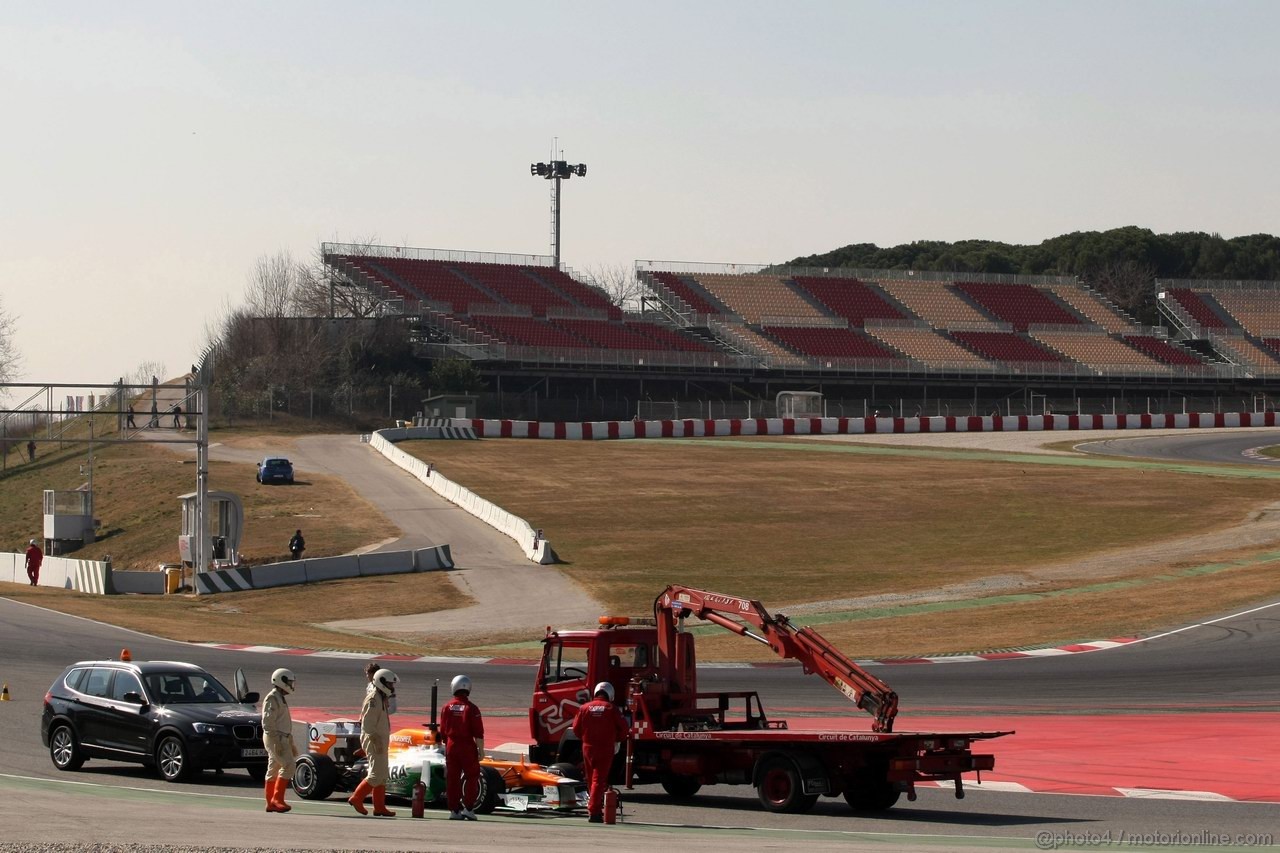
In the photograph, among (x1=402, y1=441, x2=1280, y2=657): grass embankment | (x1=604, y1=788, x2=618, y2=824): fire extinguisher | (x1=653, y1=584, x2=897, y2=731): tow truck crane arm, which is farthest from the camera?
(x1=402, y1=441, x2=1280, y2=657): grass embankment

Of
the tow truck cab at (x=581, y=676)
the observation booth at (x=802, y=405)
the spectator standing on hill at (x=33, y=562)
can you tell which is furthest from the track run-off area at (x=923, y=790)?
the observation booth at (x=802, y=405)

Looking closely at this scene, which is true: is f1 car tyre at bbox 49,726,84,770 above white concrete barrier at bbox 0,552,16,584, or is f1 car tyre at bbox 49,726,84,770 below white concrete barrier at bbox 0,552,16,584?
above

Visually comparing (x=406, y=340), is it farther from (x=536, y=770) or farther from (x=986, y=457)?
(x=536, y=770)

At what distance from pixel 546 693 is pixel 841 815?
369 cm

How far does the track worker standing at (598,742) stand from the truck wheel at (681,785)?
5.73 feet

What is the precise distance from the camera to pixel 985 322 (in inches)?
4776

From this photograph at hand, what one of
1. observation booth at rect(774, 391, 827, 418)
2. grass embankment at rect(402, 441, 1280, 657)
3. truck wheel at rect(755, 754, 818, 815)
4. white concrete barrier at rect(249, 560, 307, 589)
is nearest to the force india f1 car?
truck wheel at rect(755, 754, 818, 815)

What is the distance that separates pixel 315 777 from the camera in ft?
54.1

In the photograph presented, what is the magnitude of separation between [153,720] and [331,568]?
27.3 m

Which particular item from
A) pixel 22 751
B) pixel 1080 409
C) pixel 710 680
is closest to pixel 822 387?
pixel 1080 409

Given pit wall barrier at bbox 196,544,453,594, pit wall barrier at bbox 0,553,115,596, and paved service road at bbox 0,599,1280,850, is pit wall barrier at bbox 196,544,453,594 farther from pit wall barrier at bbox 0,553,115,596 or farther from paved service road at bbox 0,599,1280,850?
paved service road at bbox 0,599,1280,850

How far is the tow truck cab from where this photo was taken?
16.8m

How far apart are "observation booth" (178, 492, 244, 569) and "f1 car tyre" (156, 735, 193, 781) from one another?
1256 inches

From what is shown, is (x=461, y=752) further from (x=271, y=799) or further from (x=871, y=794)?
(x=871, y=794)
